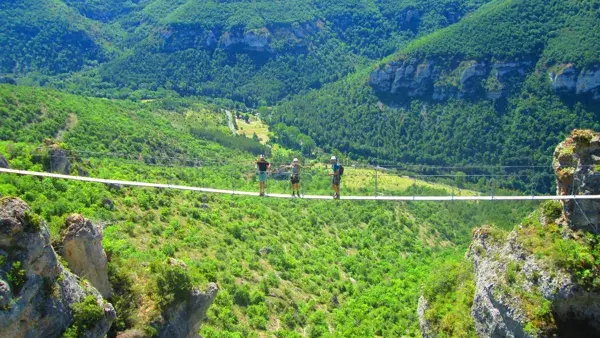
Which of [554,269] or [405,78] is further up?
[405,78]

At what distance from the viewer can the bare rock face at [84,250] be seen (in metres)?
17.3

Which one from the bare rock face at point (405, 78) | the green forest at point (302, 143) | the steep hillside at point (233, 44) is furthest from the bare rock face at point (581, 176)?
the steep hillside at point (233, 44)

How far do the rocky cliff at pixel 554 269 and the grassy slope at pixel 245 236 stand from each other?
11.7m

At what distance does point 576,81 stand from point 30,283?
92186 millimetres

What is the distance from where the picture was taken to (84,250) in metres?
17.5

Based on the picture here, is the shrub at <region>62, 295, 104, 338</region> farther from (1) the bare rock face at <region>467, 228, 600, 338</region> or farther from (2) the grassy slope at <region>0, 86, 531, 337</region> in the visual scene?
(1) the bare rock face at <region>467, 228, 600, 338</region>

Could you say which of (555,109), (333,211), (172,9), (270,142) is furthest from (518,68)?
(172,9)

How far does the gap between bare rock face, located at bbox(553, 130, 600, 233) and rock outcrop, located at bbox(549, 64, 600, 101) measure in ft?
245

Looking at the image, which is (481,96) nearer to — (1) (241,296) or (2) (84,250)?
(1) (241,296)

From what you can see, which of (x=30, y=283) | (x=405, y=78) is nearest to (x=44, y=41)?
(x=405, y=78)

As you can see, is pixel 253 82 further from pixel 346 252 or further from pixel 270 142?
pixel 346 252

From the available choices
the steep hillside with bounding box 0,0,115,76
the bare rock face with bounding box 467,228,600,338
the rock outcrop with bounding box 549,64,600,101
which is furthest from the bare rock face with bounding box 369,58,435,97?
the steep hillside with bounding box 0,0,115,76

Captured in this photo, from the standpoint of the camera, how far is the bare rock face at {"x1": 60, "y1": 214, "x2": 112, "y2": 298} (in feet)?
56.6

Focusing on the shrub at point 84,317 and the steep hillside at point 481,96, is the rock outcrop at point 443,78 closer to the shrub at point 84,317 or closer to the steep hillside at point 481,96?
the steep hillside at point 481,96
